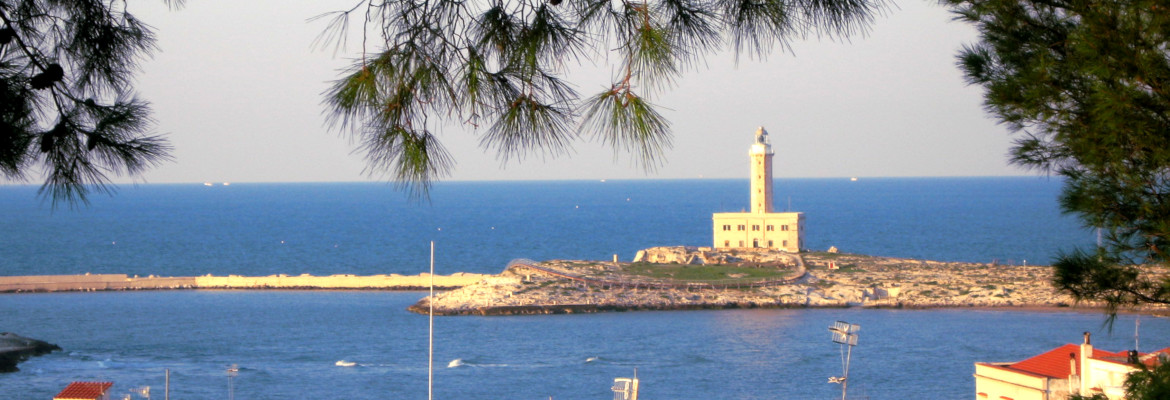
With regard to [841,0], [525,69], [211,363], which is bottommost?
[211,363]

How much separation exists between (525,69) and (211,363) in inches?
1044

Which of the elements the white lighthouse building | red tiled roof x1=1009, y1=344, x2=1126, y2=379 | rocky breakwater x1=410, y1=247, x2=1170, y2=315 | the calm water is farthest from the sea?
the white lighthouse building

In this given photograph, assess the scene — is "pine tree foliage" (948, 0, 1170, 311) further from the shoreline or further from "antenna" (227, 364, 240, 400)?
the shoreline

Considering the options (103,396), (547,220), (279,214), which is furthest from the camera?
(279,214)

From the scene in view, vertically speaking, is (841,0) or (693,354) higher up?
(841,0)

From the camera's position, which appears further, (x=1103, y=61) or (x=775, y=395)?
(x=775, y=395)

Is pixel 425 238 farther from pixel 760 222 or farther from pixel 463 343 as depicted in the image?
pixel 463 343

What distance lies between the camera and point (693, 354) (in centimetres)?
2856

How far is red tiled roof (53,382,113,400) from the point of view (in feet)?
49.0

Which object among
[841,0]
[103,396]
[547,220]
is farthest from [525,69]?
[547,220]

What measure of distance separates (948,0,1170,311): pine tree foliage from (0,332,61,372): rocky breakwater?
85.7 feet

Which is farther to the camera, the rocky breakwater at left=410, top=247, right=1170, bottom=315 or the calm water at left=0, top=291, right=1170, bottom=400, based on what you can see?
the rocky breakwater at left=410, top=247, right=1170, bottom=315

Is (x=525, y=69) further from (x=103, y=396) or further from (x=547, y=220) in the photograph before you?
(x=547, y=220)

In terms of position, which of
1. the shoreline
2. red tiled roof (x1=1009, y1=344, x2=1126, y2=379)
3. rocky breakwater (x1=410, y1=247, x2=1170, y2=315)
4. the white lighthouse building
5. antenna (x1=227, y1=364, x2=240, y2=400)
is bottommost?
antenna (x1=227, y1=364, x2=240, y2=400)
